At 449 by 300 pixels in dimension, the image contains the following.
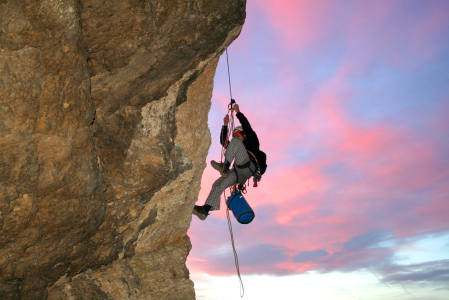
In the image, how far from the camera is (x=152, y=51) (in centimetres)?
389

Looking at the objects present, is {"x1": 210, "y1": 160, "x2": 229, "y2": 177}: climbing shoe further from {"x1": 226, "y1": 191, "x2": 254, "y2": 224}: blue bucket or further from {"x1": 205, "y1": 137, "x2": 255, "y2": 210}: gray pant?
{"x1": 226, "y1": 191, "x2": 254, "y2": 224}: blue bucket

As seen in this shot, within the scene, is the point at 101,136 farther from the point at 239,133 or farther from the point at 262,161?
the point at 262,161

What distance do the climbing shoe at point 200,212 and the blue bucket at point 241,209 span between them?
19.6 inches

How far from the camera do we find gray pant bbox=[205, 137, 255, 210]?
19.5 feet

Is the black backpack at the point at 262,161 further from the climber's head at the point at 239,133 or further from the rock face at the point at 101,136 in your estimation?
the rock face at the point at 101,136

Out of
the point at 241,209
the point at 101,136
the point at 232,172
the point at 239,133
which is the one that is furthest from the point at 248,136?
the point at 101,136

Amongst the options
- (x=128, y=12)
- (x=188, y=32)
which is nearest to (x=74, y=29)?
(x=128, y=12)

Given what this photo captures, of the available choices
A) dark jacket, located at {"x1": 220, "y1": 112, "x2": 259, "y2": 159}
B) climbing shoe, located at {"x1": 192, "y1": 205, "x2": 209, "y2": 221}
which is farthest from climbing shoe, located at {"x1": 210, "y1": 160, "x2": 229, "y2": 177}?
climbing shoe, located at {"x1": 192, "y1": 205, "x2": 209, "y2": 221}

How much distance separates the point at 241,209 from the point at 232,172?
73cm

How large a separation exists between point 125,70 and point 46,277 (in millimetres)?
2666

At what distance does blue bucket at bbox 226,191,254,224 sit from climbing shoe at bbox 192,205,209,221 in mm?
499

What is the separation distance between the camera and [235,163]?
602 centimetres

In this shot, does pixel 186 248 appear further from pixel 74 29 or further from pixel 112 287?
pixel 74 29

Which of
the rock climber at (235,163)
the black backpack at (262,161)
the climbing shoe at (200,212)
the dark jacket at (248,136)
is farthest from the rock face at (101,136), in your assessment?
the black backpack at (262,161)
